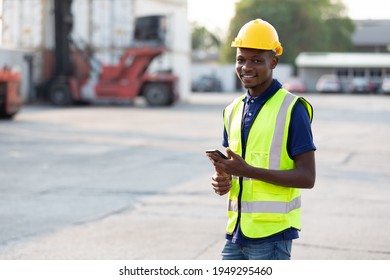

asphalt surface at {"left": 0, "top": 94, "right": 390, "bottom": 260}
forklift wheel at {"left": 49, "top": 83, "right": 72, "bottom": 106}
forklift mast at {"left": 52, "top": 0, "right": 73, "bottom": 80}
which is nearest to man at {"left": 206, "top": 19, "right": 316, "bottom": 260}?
asphalt surface at {"left": 0, "top": 94, "right": 390, "bottom": 260}

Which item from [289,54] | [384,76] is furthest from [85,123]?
[289,54]

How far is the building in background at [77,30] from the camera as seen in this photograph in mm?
35406

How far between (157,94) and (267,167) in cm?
3152

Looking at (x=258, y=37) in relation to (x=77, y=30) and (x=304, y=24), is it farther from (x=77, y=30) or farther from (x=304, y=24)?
(x=304, y=24)

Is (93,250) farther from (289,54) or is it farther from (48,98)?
(289,54)

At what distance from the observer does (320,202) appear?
33.0 feet

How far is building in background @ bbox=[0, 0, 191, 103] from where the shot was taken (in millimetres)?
35406

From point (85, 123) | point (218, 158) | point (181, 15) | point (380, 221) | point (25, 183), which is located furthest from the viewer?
point (181, 15)

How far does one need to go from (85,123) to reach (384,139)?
8966mm

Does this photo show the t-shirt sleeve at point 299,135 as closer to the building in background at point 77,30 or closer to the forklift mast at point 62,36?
the building in background at point 77,30

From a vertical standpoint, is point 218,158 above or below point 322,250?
above

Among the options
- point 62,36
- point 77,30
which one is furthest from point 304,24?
point 62,36

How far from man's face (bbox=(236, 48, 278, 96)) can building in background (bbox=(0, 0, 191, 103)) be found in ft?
99.7

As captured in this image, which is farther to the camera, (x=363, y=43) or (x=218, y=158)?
(x=363, y=43)
